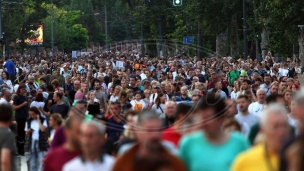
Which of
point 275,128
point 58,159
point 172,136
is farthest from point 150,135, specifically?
point 172,136

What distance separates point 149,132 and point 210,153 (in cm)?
81

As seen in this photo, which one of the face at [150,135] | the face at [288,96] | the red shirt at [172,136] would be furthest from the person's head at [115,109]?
the face at [150,135]

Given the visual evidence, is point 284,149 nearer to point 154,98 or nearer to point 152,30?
point 154,98

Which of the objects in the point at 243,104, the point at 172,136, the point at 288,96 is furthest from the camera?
the point at 288,96

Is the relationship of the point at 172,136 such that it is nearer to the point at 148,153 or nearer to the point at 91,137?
the point at 91,137

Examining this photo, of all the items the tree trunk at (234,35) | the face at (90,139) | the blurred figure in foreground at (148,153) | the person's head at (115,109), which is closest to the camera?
the blurred figure in foreground at (148,153)

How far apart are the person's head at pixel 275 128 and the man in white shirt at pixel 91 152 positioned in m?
1.39

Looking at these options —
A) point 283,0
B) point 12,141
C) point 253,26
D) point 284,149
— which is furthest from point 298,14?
point 284,149

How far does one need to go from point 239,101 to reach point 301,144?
856 centimetres

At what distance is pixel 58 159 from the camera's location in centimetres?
898

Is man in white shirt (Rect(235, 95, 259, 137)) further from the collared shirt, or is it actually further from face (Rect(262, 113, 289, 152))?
face (Rect(262, 113, 289, 152))

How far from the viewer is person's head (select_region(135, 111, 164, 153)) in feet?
23.0

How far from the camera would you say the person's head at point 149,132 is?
7023 mm

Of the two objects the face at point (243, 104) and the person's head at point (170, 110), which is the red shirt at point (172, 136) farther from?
the face at point (243, 104)
